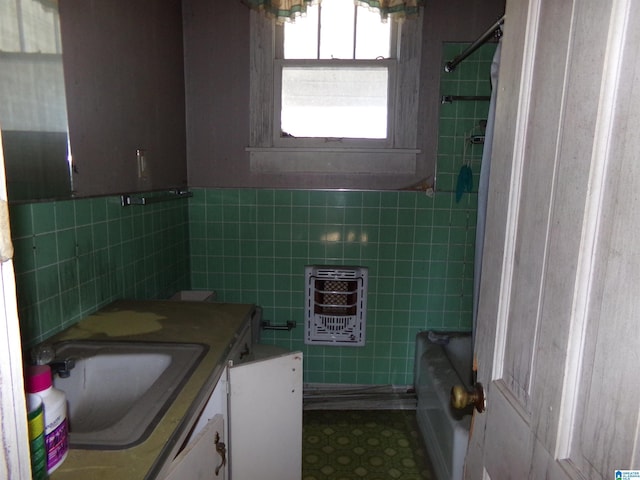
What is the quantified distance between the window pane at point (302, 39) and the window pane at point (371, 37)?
0.80 feet

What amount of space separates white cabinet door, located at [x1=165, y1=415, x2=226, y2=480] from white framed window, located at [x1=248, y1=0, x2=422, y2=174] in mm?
1642

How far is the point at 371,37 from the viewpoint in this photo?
2385 millimetres

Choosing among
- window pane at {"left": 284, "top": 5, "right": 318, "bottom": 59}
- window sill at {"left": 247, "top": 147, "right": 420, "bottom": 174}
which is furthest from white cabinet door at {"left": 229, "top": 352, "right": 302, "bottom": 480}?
window pane at {"left": 284, "top": 5, "right": 318, "bottom": 59}

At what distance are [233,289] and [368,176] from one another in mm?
1038

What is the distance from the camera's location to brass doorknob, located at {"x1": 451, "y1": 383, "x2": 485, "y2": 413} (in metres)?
0.85

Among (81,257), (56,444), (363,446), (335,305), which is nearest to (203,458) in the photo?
(56,444)

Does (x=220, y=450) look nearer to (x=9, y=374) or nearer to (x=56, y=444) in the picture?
(x=56, y=444)

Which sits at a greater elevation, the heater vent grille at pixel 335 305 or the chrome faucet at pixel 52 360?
the chrome faucet at pixel 52 360

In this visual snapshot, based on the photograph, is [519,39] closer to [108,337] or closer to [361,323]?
A: [108,337]

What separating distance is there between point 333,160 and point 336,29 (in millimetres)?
723

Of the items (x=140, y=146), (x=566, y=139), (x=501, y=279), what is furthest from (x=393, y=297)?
(x=566, y=139)

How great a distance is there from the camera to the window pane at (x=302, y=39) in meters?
2.39

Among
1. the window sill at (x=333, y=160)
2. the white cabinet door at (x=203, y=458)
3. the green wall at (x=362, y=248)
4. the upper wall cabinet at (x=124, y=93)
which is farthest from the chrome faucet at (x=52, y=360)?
the window sill at (x=333, y=160)

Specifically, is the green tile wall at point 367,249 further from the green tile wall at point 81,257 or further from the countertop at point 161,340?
the countertop at point 161,340
